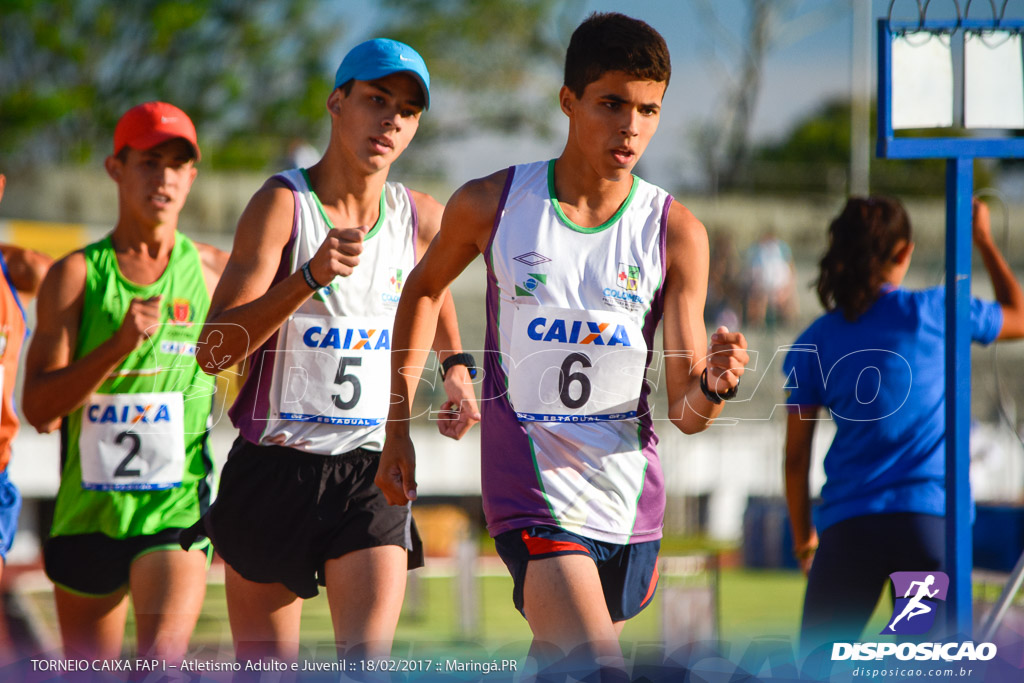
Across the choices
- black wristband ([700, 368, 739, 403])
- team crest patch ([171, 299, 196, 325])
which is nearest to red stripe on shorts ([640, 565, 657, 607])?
black wristband ([700, 368, 739, 403])

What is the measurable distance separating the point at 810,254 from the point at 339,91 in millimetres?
17840

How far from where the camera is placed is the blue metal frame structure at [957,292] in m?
3.37

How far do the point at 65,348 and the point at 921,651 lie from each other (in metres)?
2.85

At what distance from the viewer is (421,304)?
3158 millimetres

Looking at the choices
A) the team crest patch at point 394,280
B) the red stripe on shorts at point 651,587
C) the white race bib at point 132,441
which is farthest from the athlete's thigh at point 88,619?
the red stripe on shorts at point 651,587

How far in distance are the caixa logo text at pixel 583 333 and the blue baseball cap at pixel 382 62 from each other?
94 centimetres

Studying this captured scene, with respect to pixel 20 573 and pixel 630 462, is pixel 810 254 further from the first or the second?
pixel 630 462

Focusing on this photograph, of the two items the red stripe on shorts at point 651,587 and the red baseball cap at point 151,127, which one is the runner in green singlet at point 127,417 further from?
the red stripe on shorts at point 651,587

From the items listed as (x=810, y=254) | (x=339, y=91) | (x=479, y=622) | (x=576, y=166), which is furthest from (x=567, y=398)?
(x=810, y=254)

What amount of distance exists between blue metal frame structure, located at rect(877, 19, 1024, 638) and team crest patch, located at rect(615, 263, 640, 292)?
928 millimetres

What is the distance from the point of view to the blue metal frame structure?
11.0 ft

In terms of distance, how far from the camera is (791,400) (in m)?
4.10

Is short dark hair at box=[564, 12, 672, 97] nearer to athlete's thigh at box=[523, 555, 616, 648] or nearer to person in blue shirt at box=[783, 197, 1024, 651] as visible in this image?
athlete's thigh at box=[523, 555, 616, 648]

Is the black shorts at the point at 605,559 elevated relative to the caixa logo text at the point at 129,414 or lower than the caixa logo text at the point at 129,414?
lower
